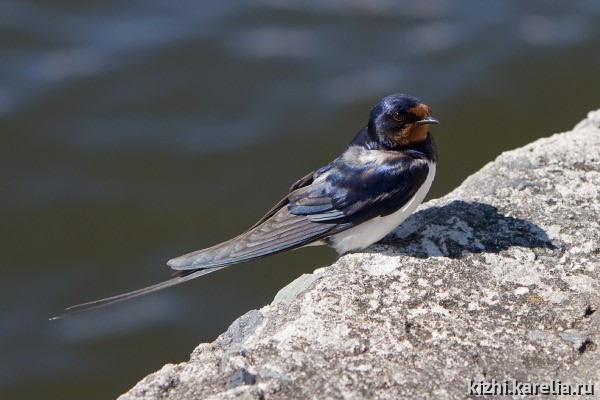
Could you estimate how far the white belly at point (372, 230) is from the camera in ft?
9.28

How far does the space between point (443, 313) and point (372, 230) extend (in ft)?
1.78

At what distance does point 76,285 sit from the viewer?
549 centimetres

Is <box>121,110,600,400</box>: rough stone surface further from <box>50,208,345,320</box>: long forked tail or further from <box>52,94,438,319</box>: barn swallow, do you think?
<box>50,208,345,320</box>: long forked tail

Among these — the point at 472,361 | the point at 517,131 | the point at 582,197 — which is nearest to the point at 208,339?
the point at 517,131

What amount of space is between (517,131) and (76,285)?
9.64 feet

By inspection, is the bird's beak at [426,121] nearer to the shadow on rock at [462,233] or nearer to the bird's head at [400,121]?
the bird's head at [400,121]

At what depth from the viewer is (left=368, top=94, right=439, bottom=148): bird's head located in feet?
9.62

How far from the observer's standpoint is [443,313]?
2355 millimetres

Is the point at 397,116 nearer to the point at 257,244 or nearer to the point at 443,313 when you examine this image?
the point at 257,244

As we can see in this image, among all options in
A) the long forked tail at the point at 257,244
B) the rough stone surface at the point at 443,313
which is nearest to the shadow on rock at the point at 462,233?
the rough stone surface at the point at 443,313

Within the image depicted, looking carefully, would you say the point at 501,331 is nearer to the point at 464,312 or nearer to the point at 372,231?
the point at 464,312

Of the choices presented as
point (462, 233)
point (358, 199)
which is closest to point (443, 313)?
point (462, 233)

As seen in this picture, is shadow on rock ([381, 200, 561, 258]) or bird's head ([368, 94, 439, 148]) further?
bird's head ([368, 94, 439, 148])

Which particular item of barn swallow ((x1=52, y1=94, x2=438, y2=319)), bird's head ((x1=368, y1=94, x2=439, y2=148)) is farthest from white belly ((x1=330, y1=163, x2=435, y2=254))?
bird's head ((x1=368, y1=94, x2=439, y2=148))
